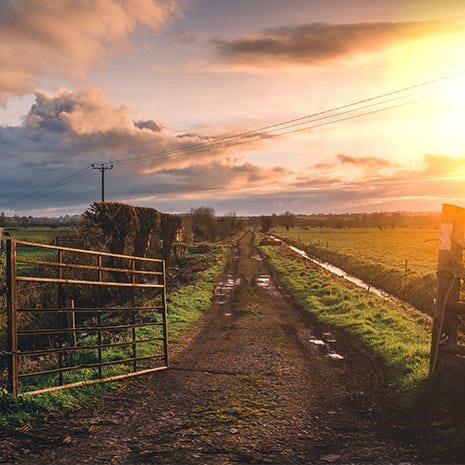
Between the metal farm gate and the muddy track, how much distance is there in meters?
0.89

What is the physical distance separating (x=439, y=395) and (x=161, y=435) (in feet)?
15.7

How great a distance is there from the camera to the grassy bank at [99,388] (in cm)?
734

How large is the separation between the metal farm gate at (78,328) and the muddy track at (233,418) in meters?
0.89

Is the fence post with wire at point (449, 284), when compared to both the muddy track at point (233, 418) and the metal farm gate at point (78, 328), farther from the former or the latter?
the metal farm gate at point (78, 328)

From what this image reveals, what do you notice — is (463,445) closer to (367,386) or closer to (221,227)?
(367,386)

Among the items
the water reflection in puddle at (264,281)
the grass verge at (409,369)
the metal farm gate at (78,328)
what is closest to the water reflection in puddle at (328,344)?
the grass verge at (409,369)

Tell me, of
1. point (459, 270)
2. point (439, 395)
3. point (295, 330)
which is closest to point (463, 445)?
point (439, 395)

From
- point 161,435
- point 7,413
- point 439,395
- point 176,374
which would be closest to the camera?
point 161,435

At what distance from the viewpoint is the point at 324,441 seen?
679 cm

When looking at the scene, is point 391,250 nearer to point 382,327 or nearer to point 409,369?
point 382,327

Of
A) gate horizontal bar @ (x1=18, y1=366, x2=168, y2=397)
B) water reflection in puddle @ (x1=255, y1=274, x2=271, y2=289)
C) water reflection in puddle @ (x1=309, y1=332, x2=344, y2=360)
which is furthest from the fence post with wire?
water reflection in puddle @ (x1=255, y1=274, x2=271, y2=289)

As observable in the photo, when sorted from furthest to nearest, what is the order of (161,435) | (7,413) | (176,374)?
(176,374) < (7,413) < (161,435)

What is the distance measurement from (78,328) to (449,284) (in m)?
7.26

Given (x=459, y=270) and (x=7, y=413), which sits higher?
(x=459, y=270)
